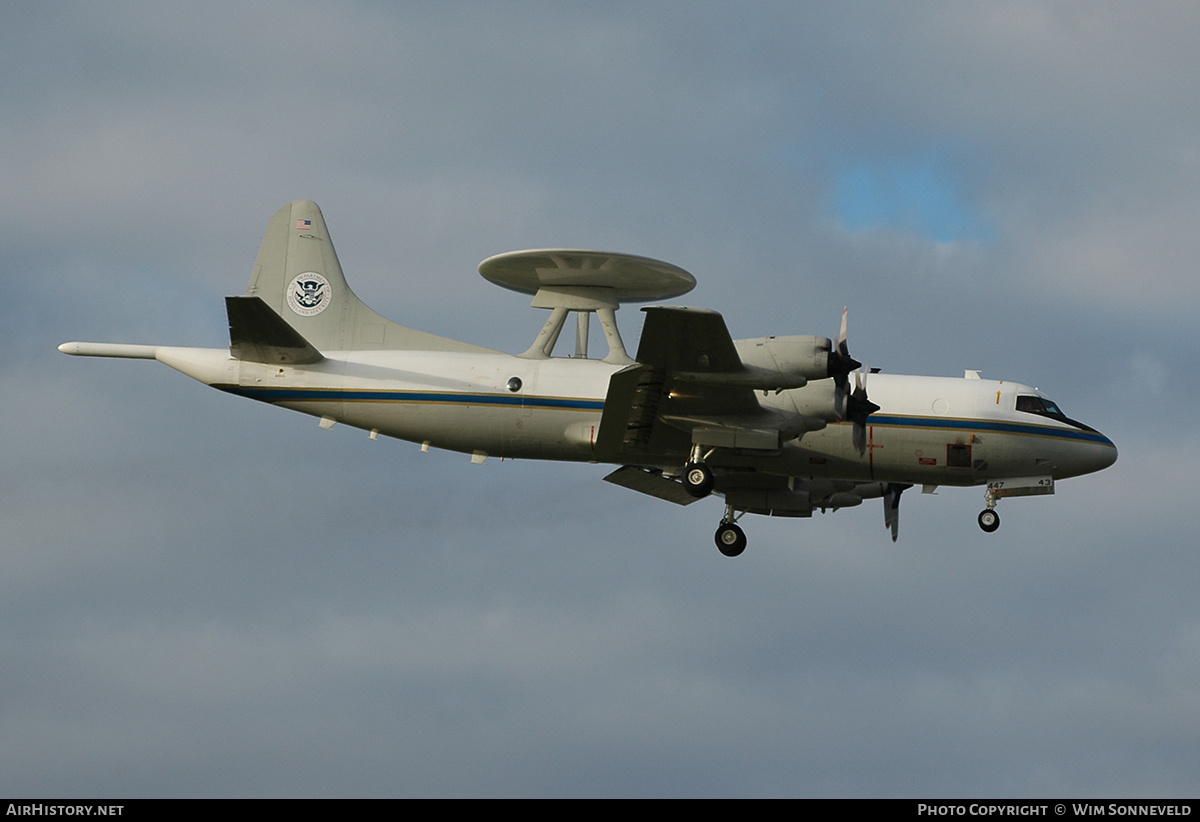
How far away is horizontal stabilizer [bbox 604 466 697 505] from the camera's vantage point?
37.7 m

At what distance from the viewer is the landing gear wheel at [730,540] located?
115 feet

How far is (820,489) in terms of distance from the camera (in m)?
37.8

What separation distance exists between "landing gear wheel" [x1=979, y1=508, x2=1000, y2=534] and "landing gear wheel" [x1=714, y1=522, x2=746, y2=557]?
5.48 m

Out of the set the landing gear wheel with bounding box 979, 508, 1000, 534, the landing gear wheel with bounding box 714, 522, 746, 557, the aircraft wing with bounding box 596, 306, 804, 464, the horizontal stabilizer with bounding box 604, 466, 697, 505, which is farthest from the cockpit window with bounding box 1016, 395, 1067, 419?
the horizontal stabilizer with bounding box 604, 466, 697, 505

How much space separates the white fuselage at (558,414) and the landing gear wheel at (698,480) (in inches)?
63.2

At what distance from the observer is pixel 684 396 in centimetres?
3136

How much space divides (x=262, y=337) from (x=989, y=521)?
16.8 meters

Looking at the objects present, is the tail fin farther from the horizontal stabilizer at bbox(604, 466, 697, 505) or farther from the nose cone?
the nose cone

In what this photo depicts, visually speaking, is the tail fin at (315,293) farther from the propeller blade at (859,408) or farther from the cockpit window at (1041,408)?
the cockpit window at (1041,408)

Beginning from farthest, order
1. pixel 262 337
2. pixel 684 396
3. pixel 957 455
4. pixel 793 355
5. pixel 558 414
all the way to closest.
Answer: pixel 957 455 < pixel 558 414 < pixel 262 337 < pixel 684 396 < pixel 793 355

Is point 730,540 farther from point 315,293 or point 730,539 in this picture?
point 315,293

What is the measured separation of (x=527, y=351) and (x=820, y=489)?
873cm

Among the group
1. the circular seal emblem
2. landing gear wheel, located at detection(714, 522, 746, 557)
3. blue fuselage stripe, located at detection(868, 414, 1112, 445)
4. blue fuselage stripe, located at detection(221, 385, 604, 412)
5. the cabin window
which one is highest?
the circular seal emblem

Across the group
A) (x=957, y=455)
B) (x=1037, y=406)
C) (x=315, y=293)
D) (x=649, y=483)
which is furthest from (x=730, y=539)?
(x=315, y=293)
